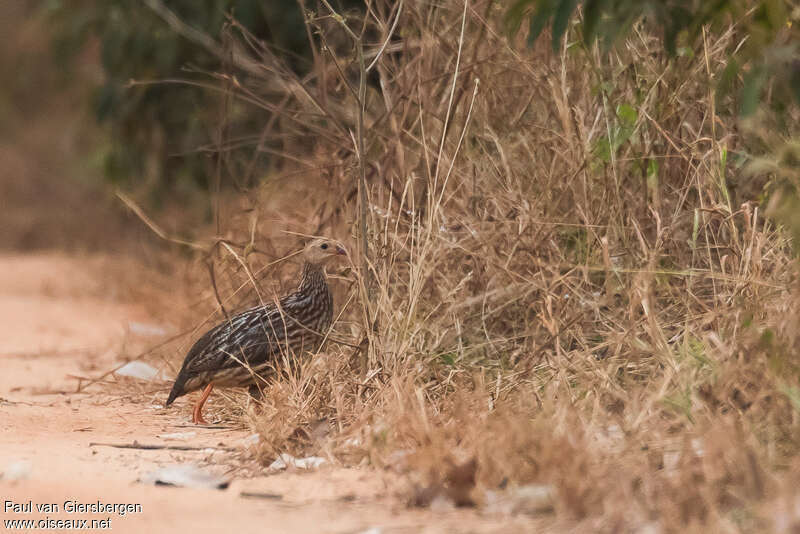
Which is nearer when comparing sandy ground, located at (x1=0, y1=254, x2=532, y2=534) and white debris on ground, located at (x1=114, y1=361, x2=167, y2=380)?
sandy ground, located at (x1=0, y1=254, x2=532, y2=534)

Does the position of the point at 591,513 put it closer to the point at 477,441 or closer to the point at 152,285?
the point at 477,441

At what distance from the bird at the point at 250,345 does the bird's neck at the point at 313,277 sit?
8 cm

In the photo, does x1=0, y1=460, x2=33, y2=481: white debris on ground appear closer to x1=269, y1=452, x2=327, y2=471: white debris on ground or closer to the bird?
x1=269, y1=452, x2=327, y2=471: white debris on ground

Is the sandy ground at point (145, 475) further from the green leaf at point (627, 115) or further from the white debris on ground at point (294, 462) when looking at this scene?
the green leaf at point (627, 115)

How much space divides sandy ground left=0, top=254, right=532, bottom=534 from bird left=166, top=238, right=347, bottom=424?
0.64 ft

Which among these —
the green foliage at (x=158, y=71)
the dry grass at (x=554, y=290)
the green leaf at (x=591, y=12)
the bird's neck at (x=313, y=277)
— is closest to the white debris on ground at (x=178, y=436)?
the dry grass at (x=554, y=290)

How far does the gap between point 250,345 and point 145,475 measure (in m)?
1.06

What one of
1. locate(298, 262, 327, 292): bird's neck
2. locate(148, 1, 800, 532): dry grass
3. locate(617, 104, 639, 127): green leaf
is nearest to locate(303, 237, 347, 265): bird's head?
locate(298, 262, 327, 292): bird's neck

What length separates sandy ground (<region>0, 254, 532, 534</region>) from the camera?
3.20m

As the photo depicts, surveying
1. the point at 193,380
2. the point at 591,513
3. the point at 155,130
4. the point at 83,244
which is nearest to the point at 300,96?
the point at 193,380

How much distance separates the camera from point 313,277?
16.8 ft

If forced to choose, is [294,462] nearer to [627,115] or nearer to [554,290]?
[554,290]

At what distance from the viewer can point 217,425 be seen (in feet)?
15.5

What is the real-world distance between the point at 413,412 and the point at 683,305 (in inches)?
55.6
